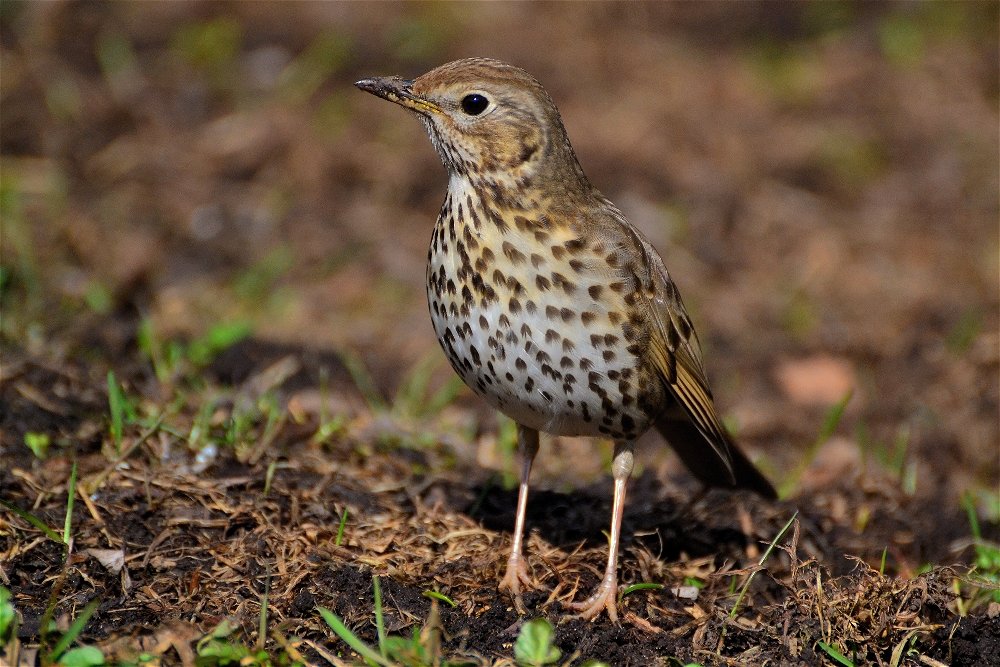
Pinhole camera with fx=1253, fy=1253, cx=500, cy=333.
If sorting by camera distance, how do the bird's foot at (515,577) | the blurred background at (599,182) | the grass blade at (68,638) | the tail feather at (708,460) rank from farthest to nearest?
1. the blurred background at (599,182)
2. the tail feather at (708,460)
3. the bird's foot at (515,577)
4. the grass blade at (68,638)

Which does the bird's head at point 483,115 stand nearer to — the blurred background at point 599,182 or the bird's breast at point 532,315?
the bird's breast at point 532,315

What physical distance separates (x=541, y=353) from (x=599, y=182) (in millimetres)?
4788

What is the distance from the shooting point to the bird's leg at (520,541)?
4043mm

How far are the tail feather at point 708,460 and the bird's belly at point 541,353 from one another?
2.25 ft

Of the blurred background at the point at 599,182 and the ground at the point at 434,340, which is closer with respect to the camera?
the ground at the point at 434,340

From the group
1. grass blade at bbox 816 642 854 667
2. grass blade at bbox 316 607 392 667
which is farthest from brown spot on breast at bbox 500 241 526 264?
grass blade at bbox 816 642 854 667

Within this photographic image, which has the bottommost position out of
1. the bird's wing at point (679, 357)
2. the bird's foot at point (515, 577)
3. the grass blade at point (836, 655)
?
the bird's foot at point (515, 577)

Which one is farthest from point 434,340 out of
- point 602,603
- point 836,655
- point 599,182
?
point 836,655

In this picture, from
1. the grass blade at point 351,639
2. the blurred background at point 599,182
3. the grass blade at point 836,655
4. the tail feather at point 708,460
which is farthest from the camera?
the blurred background at point 599,182

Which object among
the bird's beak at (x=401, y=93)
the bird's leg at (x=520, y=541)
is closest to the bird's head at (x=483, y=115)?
the bird's beak at (x=401, y=93)

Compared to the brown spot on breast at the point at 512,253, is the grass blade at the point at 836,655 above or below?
below

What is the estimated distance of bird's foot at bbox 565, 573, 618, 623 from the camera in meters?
3.90

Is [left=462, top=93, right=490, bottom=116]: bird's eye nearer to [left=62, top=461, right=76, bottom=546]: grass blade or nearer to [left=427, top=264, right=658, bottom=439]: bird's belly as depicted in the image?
[left=427, top=264, right=658, bottom=439]: bird's belly

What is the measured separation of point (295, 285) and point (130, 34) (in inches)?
122
